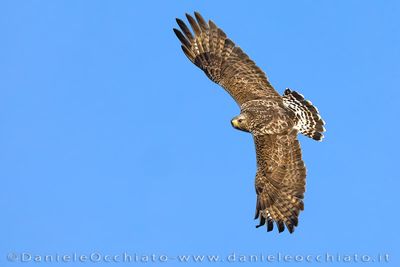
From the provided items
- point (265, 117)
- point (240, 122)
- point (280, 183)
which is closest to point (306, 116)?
point (265, 117)

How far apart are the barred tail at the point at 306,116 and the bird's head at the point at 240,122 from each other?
1289mm

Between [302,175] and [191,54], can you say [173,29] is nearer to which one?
[191,54]

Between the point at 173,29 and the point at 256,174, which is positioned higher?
the point at 173,29

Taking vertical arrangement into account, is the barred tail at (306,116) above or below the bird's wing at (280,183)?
above

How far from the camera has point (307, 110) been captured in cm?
1962

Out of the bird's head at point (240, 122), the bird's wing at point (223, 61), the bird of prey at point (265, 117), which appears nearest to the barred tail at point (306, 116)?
the bird of prey at point (265, 117)

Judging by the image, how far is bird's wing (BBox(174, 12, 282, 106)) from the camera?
20.2 metres

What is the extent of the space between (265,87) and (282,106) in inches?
33.8

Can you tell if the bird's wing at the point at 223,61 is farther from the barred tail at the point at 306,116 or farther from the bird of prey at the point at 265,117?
the barred tail at the point at 306,116

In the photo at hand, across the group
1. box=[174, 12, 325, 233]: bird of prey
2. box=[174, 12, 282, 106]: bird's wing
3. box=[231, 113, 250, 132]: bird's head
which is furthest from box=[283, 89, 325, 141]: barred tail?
box=[231, 113, 250, 132]: bird's head

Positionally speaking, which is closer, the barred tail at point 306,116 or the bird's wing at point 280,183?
the bird's wing at point 280,183

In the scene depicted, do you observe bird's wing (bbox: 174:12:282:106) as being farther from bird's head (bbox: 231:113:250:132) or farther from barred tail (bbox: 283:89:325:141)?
bird's head (bbox: 231:113:250:132)

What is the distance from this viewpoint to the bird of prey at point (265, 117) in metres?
18.8

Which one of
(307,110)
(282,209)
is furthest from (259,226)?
(307,110)
